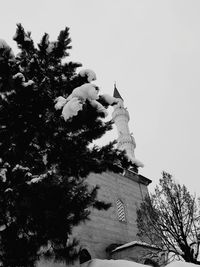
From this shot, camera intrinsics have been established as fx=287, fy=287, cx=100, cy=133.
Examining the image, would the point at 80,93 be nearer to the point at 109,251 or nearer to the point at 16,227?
the point at 16,227

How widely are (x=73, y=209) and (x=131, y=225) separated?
11.0 metres

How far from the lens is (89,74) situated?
6.23 metres

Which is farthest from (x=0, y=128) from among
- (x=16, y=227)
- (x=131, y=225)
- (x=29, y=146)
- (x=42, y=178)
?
(x=131, y=225)

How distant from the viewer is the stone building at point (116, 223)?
12.2 meters

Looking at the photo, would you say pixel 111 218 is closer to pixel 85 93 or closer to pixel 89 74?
pixel 89 74

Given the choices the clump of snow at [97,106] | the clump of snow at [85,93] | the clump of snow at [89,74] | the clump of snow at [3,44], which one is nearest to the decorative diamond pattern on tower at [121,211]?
the clump of snow at [89,74]

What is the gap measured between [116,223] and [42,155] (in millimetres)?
9575

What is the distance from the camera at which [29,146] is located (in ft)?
19.0

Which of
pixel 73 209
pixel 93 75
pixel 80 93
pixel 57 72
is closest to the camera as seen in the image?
pixel 80 93

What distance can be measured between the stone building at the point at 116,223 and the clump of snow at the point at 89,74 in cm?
489

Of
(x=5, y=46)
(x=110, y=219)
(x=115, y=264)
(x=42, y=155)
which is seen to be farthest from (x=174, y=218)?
(x=5, y=46)

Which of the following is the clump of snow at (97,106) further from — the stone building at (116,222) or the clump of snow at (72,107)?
the stone building at (116,222)

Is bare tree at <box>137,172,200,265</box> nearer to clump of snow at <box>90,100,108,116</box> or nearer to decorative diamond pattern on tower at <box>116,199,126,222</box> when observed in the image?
decorative diamond pattern on tower at <box>116,199,126,222</box>

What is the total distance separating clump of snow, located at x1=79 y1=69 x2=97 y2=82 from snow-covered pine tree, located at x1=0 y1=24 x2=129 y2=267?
3.4 inches
